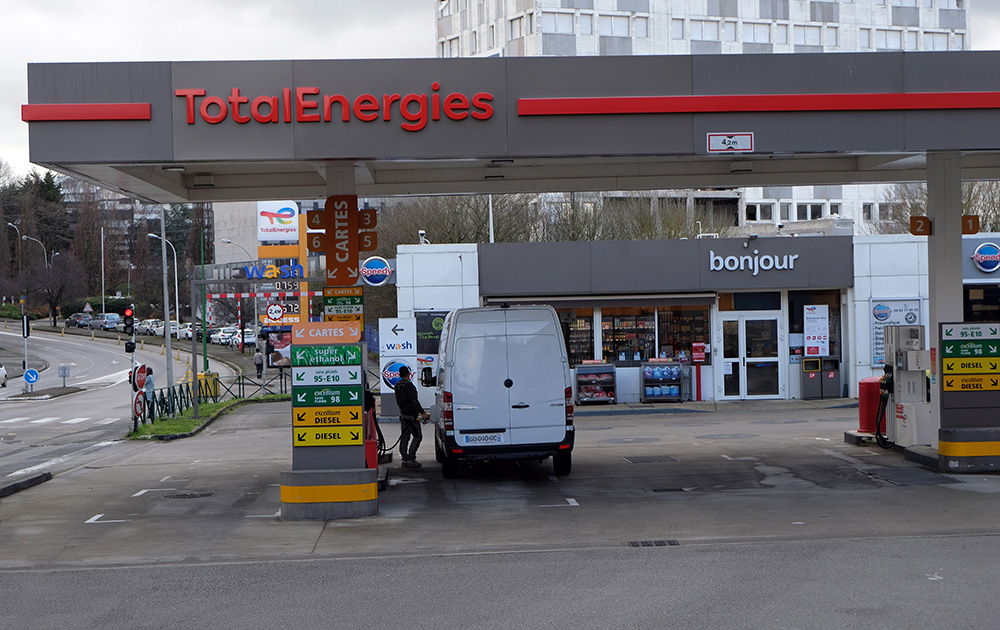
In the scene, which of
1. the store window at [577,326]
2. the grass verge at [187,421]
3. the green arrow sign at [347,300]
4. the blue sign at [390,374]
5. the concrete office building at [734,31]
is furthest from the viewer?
the concrete office building at [734,31]

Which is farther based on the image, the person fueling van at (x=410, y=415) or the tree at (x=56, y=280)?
the tree at (x=56, y=280)

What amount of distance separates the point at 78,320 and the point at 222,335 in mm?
22152

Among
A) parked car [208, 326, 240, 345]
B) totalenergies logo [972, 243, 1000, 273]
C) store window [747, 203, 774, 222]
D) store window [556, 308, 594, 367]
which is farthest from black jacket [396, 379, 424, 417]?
parked car [208, 326, 240, 345]

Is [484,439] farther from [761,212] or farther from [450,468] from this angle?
Result: [761,212]

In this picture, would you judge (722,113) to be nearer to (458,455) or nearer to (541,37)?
(458,455)

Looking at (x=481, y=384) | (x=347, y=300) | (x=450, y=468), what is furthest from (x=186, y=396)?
(x=481, y=384)

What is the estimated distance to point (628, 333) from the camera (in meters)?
27.8

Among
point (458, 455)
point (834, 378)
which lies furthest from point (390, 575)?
point (834, 378)

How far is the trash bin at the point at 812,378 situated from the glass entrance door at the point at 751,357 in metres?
0.64

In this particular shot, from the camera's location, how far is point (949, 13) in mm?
75750

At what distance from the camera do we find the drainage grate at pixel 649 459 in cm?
1620

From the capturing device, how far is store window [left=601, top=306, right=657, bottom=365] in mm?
27672

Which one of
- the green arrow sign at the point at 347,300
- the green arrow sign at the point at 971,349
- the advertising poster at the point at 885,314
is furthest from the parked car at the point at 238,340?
the green arrow sign at the point at 971,349

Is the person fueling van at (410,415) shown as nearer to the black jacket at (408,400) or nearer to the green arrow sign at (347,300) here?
the black jacket at (408,400)
